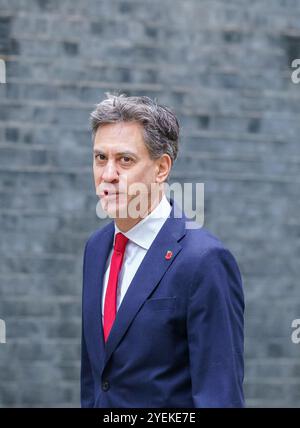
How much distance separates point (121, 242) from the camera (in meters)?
2.91

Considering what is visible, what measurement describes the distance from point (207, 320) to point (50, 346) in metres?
3.50

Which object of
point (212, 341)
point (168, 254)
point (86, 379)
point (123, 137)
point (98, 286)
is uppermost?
point (123, 137)

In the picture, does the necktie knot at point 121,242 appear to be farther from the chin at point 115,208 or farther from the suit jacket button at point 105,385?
the suit jacket button at point 105,385

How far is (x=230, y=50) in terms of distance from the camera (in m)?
6.11

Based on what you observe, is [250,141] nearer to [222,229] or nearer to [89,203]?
[222,229]

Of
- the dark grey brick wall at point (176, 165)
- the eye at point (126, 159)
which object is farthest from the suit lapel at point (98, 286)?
the dark grey brick wall at point (176, 165)

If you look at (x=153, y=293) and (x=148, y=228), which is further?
(x=148, y=228)

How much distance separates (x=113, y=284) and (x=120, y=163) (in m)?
0.39

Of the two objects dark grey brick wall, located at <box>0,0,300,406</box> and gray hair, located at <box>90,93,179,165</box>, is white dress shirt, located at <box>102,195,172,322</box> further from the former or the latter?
dark grey brick wall, located at <box>0,0,300,406</box>

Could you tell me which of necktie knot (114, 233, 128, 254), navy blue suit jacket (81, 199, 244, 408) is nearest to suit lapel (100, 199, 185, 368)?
navy blue suit jacket (81, 199, 244, 408)

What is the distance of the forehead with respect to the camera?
279 cm

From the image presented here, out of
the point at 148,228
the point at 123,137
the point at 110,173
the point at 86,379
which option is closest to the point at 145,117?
the point at 123,137

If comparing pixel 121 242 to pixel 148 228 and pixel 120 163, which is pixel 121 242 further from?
pixel 120 163

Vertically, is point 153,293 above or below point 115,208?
below
